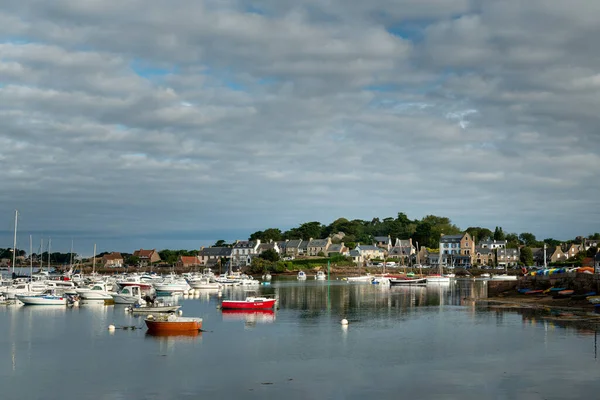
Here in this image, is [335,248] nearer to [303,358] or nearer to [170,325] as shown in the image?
[170,325]

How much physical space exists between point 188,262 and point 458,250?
74.6 m

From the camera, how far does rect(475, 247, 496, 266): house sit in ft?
550

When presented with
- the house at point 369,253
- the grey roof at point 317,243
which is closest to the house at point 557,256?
the house at point 369,253

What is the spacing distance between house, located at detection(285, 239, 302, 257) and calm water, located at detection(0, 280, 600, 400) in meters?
126

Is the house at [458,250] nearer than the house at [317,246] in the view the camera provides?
Yes

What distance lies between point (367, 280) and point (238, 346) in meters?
89.8

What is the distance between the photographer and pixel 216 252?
181m

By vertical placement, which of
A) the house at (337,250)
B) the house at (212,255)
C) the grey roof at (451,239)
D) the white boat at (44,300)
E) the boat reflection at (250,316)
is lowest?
the boat reflection at (250,316)

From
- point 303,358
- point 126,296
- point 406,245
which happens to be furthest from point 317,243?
point 303,358

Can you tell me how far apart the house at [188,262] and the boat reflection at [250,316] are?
12009 centimetres

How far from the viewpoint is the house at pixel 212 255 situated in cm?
17738

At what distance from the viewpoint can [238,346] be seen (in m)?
36.2

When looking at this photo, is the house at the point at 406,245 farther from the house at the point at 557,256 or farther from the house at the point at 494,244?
the house at the point at 557,256

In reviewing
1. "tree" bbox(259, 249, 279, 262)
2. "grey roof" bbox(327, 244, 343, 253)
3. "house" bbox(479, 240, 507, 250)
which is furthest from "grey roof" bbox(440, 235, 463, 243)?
"tree" bbox(259, 249, 279, 262)
